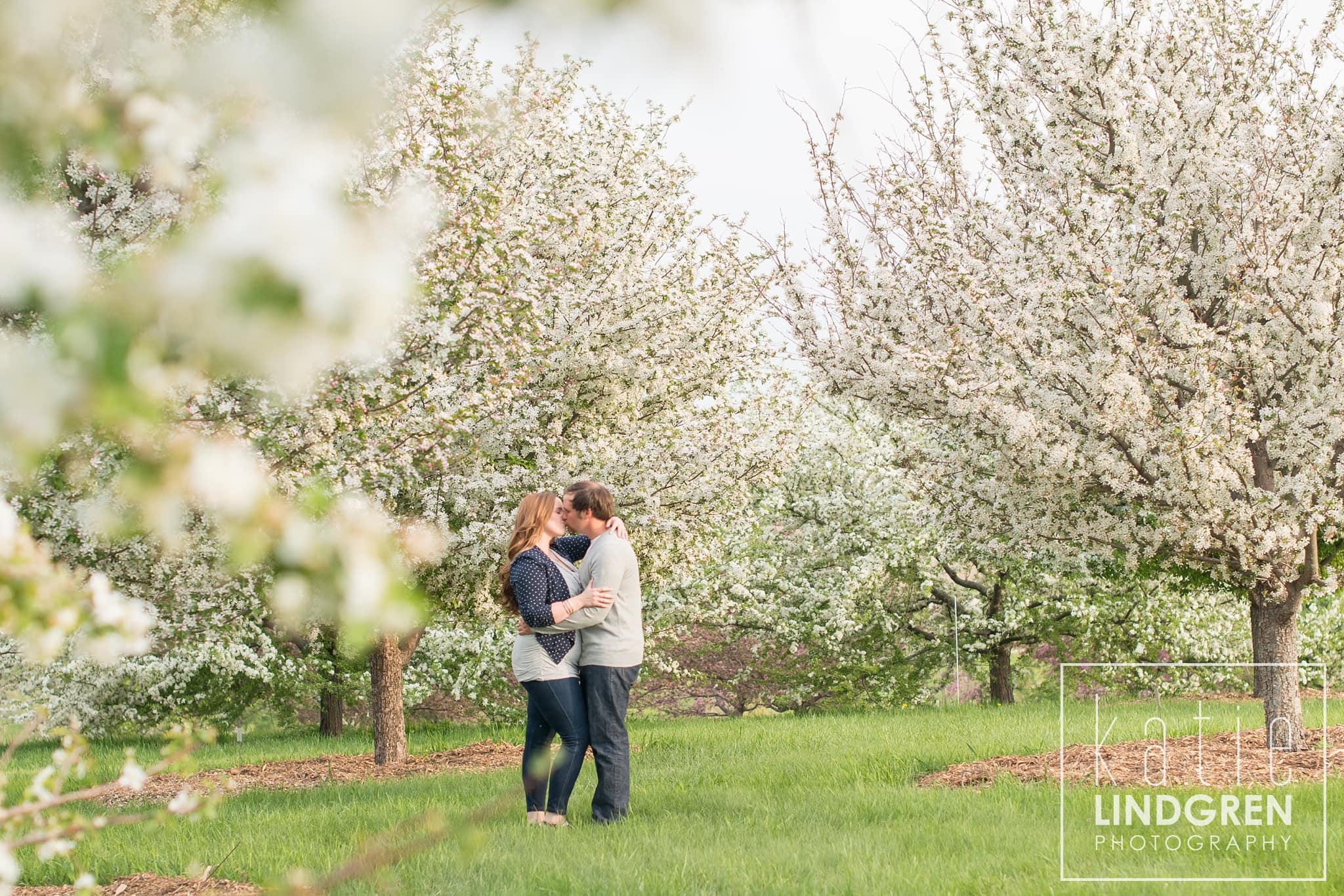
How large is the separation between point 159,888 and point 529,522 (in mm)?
2650

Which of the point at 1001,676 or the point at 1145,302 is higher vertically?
the point at 1145,302

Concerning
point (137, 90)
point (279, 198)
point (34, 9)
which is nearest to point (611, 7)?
point (279, 198)

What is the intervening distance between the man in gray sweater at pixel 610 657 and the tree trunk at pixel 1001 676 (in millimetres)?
11758

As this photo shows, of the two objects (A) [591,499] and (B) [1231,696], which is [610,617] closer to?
(A) [591,499]

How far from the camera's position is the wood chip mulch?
365 inches

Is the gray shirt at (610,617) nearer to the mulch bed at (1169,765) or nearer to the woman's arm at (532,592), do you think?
the woman's arm at (532,592)

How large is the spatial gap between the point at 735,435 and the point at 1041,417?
3565 mm

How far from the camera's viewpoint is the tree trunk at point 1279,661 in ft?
24.5

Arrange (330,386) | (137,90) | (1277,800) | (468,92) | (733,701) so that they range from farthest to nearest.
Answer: (733,701)
(468,92)
(330,386)
(1277,800)
(137,90)

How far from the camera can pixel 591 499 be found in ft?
21.6

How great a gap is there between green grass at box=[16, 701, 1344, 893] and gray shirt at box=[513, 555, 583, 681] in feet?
2.56

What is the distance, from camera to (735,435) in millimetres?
10141

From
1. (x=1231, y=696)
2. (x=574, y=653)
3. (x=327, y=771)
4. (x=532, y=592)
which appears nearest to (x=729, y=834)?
(x=574, y=653)

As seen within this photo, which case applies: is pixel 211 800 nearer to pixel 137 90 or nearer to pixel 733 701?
pixel 137 90
